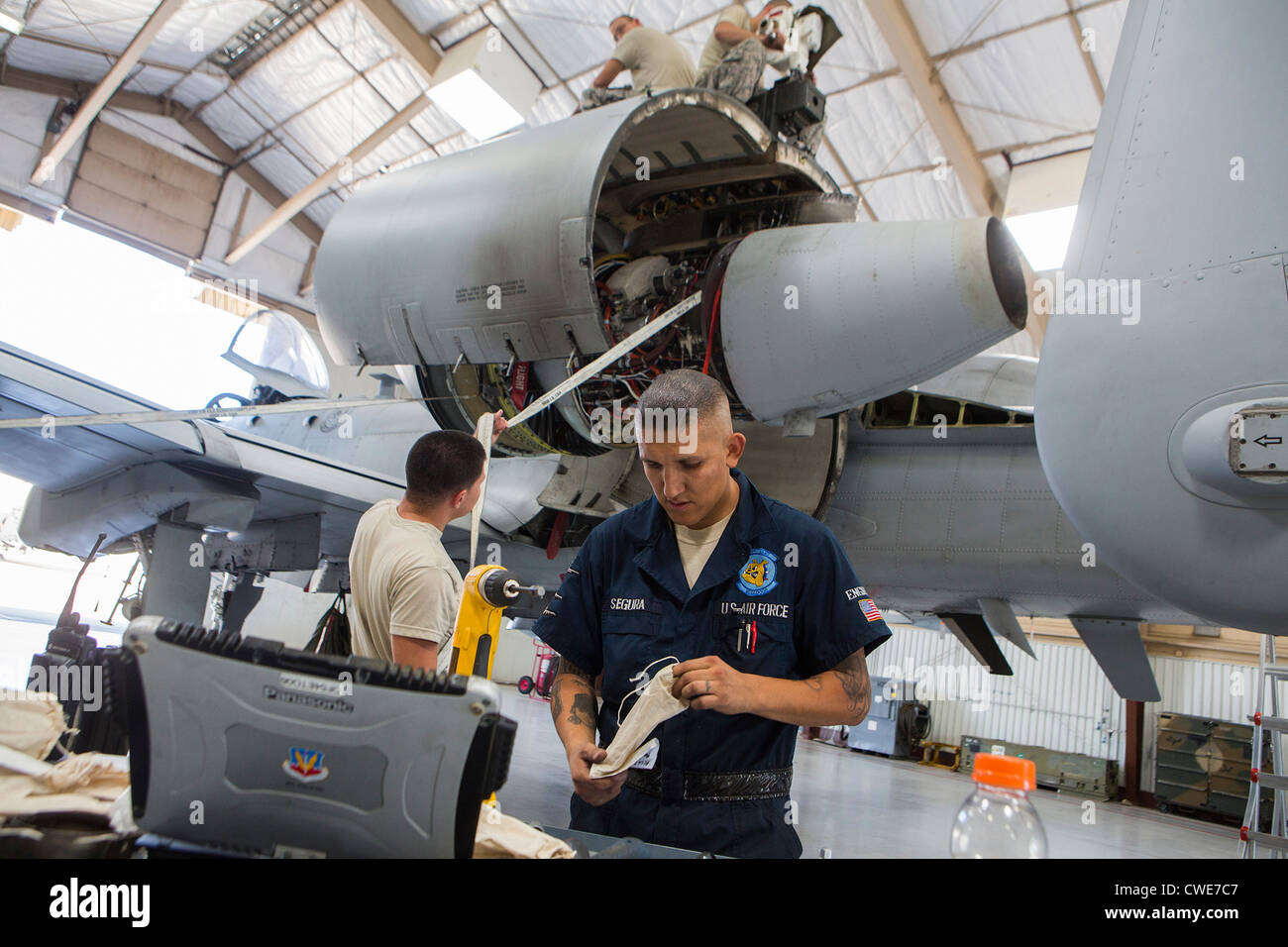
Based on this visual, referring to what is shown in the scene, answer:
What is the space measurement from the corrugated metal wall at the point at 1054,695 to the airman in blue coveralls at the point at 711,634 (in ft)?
45.6

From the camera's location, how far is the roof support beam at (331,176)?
15539 millimetres

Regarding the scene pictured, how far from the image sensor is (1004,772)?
3.91 feet

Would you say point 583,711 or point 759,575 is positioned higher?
point 759,575

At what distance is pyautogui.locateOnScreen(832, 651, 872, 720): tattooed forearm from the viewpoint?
1909mm

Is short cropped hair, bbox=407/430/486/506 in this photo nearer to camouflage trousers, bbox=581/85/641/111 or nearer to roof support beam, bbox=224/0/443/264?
camouflage trousers, bbox=581/85/641/111

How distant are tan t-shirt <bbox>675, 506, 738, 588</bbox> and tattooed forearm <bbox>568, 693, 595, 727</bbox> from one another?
407 millimetres

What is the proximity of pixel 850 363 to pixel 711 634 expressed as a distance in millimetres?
2433

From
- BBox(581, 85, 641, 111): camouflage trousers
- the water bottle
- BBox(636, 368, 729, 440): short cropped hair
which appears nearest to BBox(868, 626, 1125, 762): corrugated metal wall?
BBox(581, 85, 641, 111): camouflage trousers

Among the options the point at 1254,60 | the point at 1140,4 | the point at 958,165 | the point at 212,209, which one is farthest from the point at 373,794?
the point at 212,209

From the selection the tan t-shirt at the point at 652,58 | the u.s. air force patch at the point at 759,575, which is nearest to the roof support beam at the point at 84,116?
the tan t-shirt at the point at 652,58

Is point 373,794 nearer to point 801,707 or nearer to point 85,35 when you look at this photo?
point 801,707

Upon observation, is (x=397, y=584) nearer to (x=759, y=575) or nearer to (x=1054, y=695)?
(x=759, y=575)

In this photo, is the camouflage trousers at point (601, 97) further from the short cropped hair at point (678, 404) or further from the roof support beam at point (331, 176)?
the roof support beam at point (331, 176)

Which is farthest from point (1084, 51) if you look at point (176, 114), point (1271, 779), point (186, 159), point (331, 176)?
point (176, 114)
